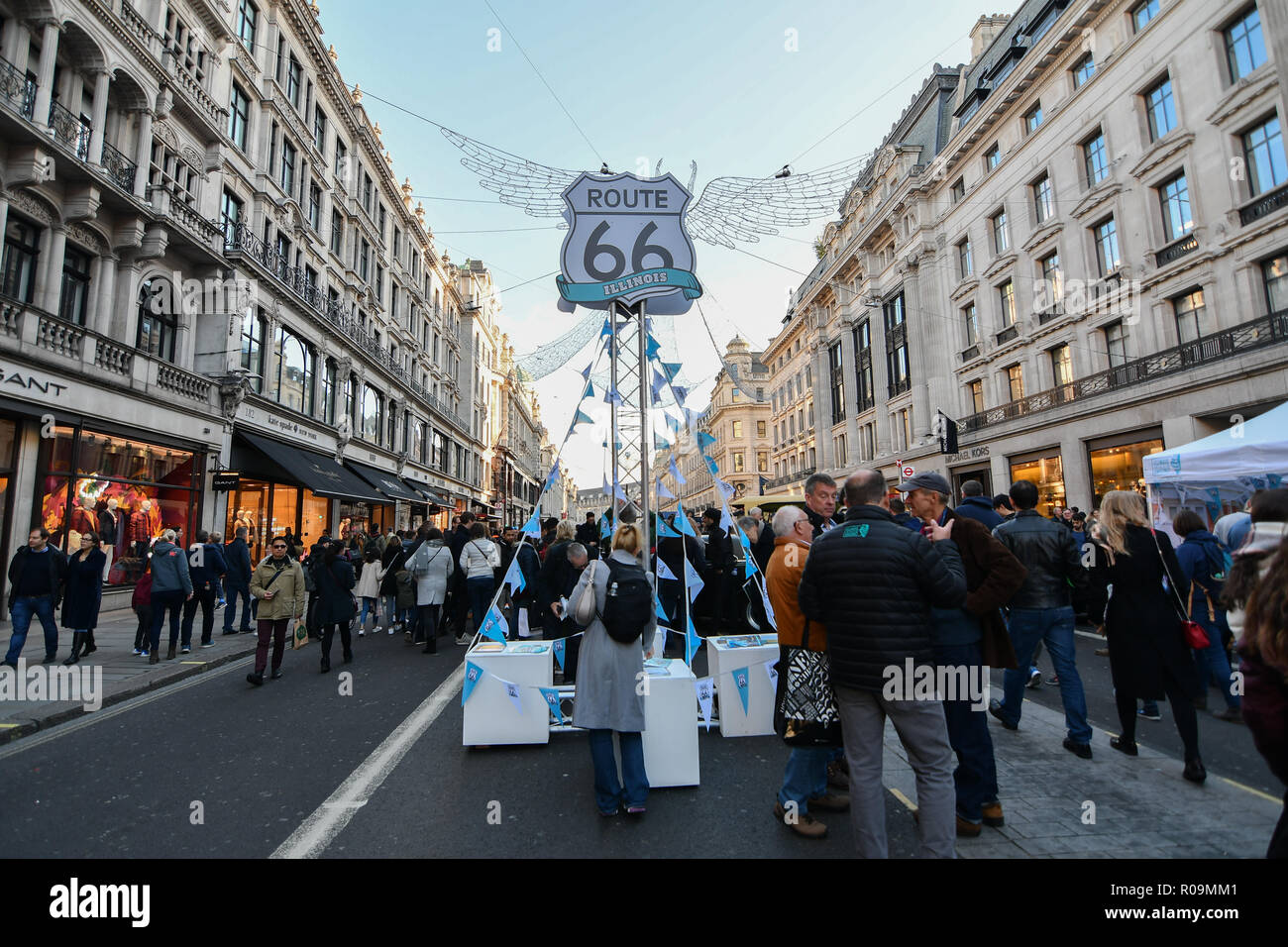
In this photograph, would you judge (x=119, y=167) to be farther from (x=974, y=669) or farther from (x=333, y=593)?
(x=974, y=669)

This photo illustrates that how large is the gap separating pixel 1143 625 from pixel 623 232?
5.87 metres

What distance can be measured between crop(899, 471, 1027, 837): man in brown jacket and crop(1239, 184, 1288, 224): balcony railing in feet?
65.8

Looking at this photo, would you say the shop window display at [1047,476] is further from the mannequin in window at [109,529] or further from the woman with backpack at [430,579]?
the mannequin in window at [109,529]

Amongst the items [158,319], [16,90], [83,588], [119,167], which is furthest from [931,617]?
[158,319]

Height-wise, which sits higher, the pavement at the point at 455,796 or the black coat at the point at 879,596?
the black coat at the point at 879,596

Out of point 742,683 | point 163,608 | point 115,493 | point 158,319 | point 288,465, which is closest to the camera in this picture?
point 742,683

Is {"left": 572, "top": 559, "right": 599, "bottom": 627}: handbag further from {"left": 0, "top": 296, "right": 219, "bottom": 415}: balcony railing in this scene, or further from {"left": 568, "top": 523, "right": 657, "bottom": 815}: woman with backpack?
{"left": 0, "top": 296, "right": 219, "bottom": 415}: balcony railing

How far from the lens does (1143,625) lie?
4379mm

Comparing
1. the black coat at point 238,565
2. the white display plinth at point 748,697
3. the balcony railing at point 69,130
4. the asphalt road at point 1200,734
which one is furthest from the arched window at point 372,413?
the asphalt road at point 1200,734

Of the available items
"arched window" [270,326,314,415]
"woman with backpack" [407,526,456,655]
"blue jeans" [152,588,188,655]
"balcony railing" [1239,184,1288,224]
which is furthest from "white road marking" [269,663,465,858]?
"balcony railing" [1239,184,1288,224]

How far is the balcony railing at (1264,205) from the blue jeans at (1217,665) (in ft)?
55.0

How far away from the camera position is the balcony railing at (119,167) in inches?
508
